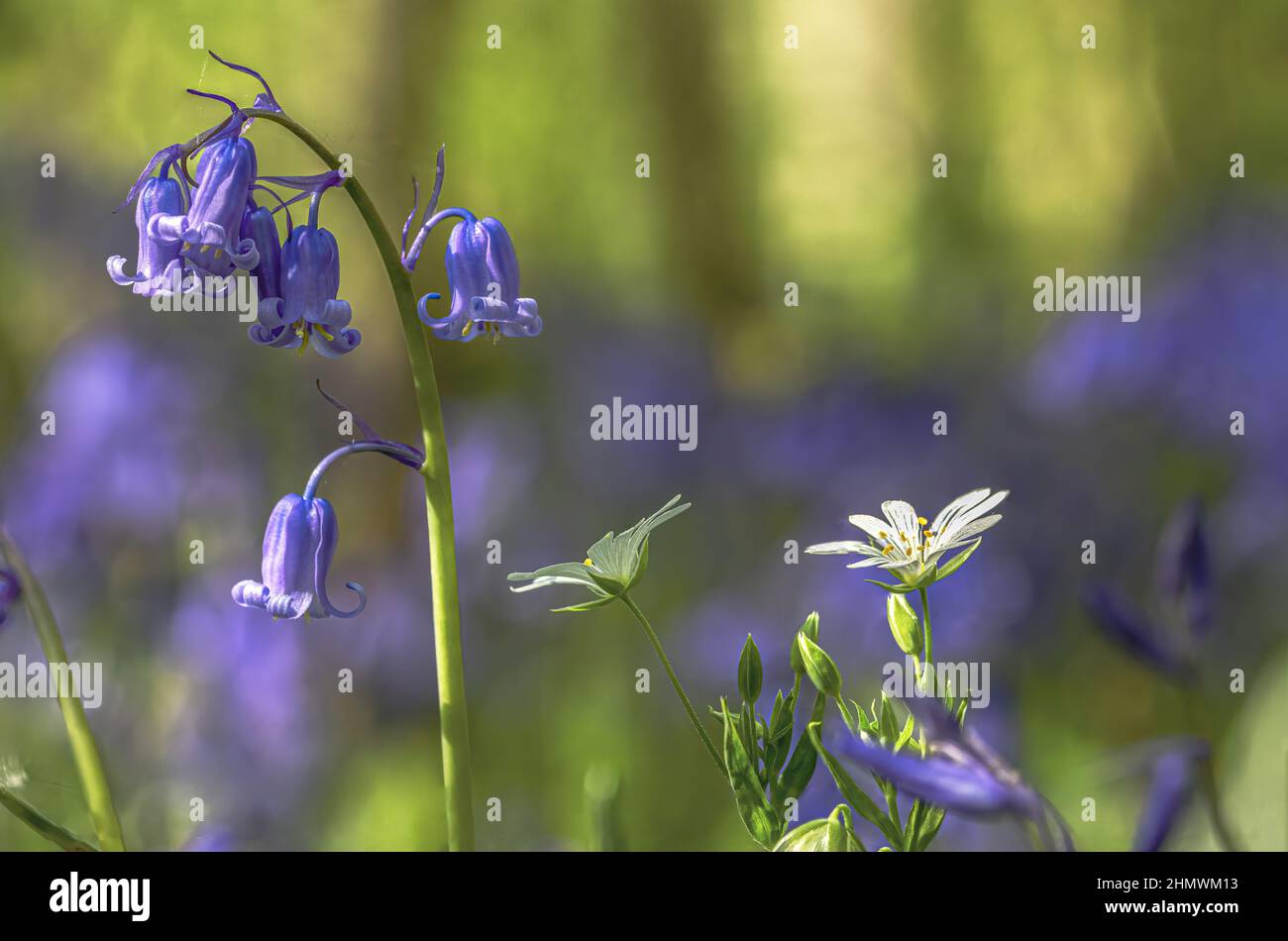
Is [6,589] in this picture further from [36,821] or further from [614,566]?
[614,566]

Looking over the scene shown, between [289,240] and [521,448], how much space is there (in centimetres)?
81

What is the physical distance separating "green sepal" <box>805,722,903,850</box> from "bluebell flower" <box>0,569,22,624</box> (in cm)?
33

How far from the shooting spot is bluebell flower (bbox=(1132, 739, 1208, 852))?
1.03ft

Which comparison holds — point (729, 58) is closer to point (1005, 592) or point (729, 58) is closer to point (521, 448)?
point (521, 448)

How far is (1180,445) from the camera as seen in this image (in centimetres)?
112

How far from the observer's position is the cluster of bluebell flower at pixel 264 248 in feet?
1.54

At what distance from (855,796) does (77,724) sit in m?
0.31

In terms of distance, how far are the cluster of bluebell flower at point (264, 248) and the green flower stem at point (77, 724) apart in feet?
0.44

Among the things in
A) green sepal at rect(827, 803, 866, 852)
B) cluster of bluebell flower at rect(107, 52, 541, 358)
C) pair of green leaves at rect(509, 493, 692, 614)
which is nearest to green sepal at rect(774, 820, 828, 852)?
green sepal at rect(827, 803, 866, 852)

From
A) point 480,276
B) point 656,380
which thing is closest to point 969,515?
point 480,276

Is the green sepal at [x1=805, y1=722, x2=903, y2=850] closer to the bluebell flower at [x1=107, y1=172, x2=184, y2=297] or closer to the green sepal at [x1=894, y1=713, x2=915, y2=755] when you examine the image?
the green sepal at [x1=894, y1=713, x2=915, y2=755]

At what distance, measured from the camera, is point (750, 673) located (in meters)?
0.46

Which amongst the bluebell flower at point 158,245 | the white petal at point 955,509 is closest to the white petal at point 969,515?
the white petal at point 955,509
